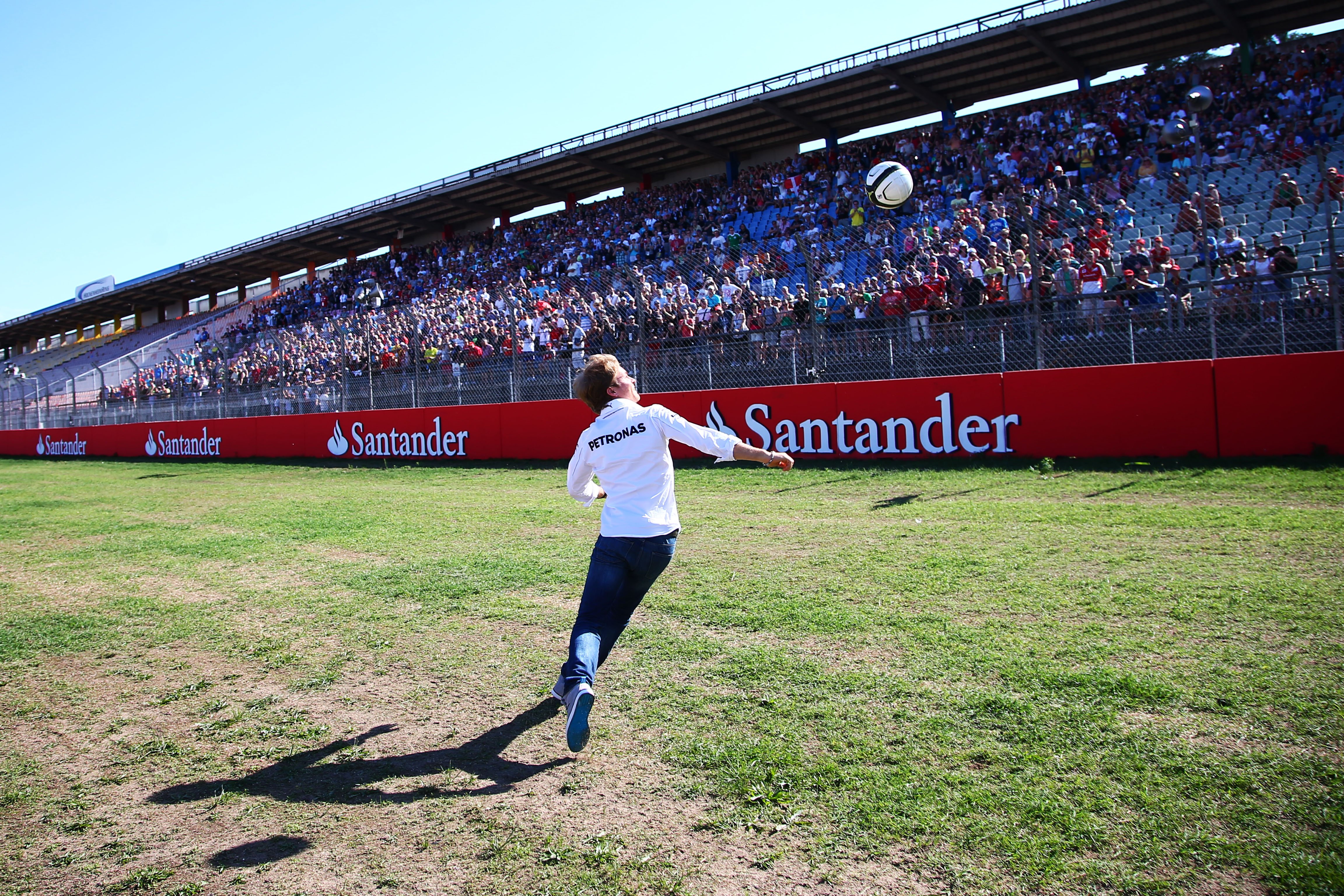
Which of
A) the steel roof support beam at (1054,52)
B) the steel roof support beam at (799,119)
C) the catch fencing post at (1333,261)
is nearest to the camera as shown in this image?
the catch fencing post at (1333,261)

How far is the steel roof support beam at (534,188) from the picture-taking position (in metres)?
33.9

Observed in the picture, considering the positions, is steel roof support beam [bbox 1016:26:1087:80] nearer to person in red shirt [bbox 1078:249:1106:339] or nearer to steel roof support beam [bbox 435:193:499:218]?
person in red shirt [bbox 1078:249:1106:339]

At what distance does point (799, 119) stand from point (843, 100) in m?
1.54

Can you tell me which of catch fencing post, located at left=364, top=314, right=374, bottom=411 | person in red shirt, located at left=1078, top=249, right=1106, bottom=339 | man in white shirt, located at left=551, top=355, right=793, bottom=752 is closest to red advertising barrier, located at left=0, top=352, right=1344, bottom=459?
person in red shirt, located at left=1078, top=249, right=1106, bottom=339

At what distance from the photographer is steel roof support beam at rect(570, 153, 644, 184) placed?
3164 centimetres

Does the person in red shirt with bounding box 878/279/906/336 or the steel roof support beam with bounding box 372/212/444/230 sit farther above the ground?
the steel roof support beam with bounding box 372/212/444/230

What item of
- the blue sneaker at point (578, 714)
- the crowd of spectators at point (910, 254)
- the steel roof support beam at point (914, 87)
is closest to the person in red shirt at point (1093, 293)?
the crowd of spectators at point (910, 254)

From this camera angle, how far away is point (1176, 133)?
741 inches

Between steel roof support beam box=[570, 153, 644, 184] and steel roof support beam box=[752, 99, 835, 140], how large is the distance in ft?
23.0

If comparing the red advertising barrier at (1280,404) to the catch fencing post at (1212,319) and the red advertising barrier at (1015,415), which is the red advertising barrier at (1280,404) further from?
the catch fencing post at (1212,319)

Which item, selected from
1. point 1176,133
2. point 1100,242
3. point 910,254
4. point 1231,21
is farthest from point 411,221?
point 1100,242

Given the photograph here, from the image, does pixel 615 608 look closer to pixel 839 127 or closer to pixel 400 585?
pixel 400 585

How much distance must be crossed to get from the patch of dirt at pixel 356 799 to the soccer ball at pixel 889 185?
10888 mm

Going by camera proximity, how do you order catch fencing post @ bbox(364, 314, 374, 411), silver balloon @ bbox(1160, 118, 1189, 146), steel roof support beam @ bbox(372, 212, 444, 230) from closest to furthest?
silver balloon @ bbox(1160, 118, 1189, 146), catch fencing post @ bbox(364, 314, 374, 411), steel roof support beam @ bbox(372, 212, 444, 230)
